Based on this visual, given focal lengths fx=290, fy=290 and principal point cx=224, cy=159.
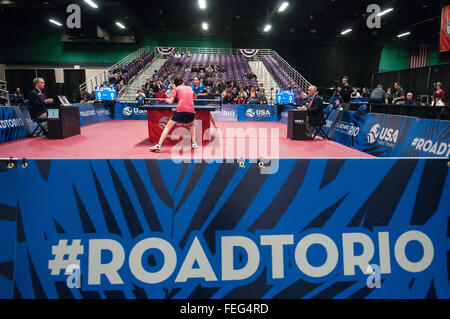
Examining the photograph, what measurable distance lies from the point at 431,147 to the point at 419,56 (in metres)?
29.4

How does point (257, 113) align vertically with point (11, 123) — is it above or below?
above

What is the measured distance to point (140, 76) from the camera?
23.3 meters

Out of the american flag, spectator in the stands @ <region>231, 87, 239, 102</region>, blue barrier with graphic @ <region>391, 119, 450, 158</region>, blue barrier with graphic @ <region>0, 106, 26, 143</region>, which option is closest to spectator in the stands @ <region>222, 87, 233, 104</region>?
spectator in the stands @ <region>231, 87, 239, 102</region>

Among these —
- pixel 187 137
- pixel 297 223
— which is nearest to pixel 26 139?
pixel 187 137

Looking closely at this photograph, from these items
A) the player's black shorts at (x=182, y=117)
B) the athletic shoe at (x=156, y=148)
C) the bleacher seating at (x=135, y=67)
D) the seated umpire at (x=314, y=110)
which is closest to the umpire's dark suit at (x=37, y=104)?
the athletic shoe at (x=156, y=148)

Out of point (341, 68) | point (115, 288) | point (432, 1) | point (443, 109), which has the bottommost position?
point (115, 288)

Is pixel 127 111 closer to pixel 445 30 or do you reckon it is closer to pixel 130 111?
pixel 130 111

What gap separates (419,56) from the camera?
1117 inches

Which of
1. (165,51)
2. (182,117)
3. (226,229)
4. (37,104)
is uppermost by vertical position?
(165,51)

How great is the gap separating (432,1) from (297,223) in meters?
22.6

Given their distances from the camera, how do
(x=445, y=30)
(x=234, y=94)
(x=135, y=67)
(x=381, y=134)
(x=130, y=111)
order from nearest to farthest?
(x=381, y=134)
(x=445, y=30)
(x=130, y=111)
(x=234, y=94)
(x=135, y=67)

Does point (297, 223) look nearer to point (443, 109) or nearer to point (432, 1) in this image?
point (443, 109)

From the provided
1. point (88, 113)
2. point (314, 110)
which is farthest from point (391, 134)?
point (88, 113)

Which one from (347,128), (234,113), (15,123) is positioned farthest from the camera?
(234,113)
